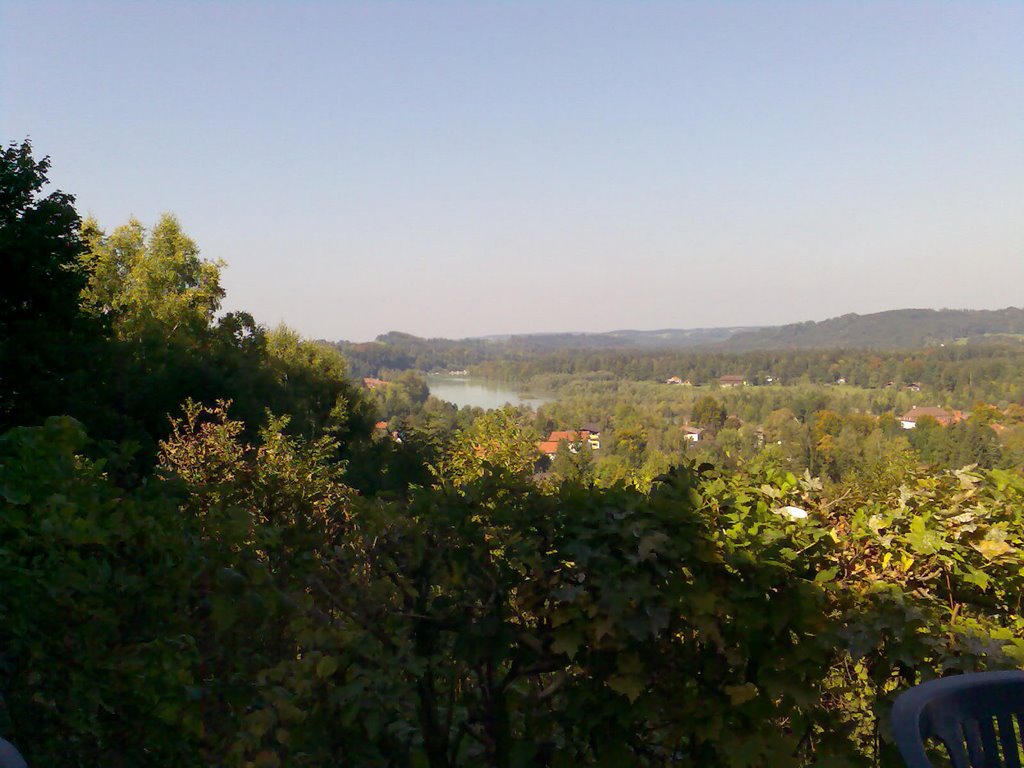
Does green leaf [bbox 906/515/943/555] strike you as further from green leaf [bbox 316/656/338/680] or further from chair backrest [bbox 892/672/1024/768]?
green leaf [bbox 316/656/338/680]

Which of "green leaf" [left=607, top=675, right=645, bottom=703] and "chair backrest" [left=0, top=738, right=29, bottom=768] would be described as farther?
"green leaf" [left=607, top=675, right=645, bottom=703]

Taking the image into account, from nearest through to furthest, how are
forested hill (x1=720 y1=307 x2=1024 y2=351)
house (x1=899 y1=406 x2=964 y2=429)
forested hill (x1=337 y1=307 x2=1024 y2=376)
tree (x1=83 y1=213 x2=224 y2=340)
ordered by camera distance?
tree (x1=83 y1=213 x2=224 y2=340), house (x1=899 y1=406 x2=964 y2=429), forested hill (x1=337 y1=307 x2=1024 y2=376), forested hill (x1=720 y1=307 x2=1024 y2=351)

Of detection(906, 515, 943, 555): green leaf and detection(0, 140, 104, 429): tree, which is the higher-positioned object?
detection(0, 140, 104, 429): tree

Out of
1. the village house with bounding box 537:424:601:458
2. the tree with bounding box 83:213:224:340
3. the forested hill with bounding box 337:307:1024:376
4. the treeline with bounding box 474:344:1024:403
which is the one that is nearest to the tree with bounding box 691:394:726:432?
the treeline with bounding box 474:344:1024:403

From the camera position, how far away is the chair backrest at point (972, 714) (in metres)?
1.17

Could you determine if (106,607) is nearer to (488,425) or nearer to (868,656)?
(868,656)

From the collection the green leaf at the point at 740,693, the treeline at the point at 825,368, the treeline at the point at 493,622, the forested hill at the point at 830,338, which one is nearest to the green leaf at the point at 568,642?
the treeline at the point at 493,622

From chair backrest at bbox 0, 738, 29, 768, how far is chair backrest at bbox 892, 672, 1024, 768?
50.6 inches

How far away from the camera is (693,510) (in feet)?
6.31

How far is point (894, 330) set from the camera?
503 feet

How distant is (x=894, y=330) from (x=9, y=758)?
574 ft

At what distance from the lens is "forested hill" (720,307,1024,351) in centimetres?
13350

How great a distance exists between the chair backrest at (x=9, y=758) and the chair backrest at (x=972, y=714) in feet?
4.22

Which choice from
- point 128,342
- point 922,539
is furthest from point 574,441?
point 128,342
